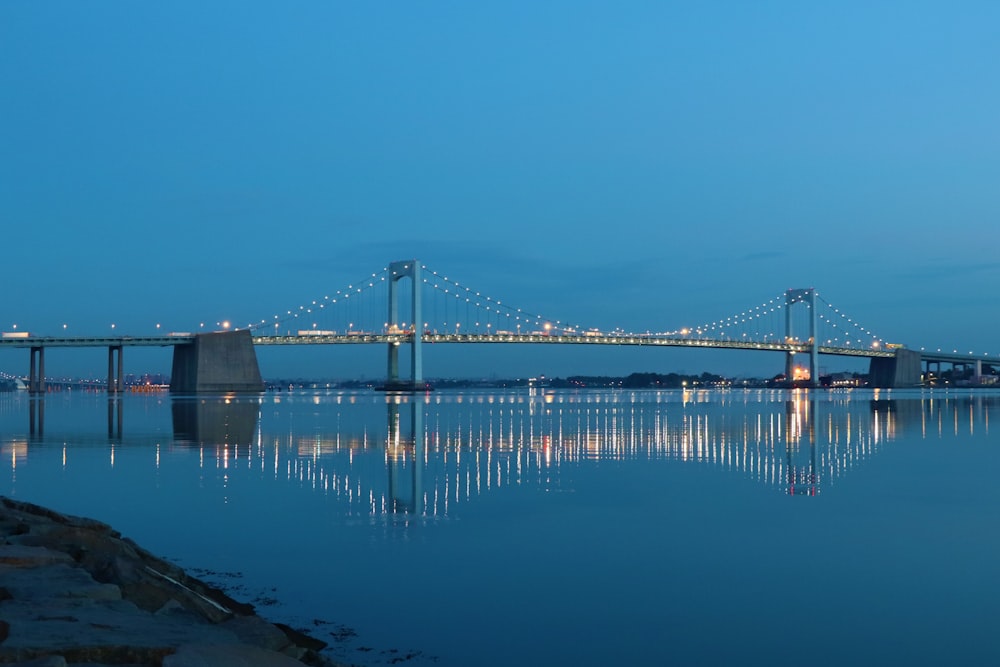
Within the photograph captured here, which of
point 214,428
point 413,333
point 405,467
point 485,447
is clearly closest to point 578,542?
Result: point 405,467

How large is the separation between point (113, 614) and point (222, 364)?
56.3 meters

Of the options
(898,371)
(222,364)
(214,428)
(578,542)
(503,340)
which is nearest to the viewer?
(578,542)

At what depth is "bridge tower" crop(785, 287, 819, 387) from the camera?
7436 cm

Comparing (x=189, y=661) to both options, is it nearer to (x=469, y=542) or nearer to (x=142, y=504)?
(x=469, y=542)

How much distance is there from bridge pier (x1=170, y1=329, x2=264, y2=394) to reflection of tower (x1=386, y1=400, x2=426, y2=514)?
128 ft

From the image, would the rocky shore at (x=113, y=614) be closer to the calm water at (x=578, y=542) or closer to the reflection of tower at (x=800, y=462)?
the calm water at (x=578, y=542)

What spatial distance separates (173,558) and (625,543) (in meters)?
3.03

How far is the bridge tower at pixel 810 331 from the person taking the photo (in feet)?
244

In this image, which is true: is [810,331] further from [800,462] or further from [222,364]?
[800,462]

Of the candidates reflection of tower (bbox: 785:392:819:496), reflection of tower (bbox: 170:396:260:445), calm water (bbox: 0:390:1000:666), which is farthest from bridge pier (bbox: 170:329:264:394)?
calm water (bbox: 0:390:1000:666)

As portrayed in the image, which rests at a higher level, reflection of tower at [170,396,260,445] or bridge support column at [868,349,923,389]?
bridge support column at [868,349,923,389]

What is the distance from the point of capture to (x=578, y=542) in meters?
7.25

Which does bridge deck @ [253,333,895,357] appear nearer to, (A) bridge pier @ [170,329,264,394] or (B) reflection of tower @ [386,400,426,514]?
(A) bridge pier @ [170,329,264,394]

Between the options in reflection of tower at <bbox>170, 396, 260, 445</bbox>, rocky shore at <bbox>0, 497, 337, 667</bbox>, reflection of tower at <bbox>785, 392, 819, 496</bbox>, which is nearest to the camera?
rocky shore at <bbox>0, 497, 337, 667</bbox>
